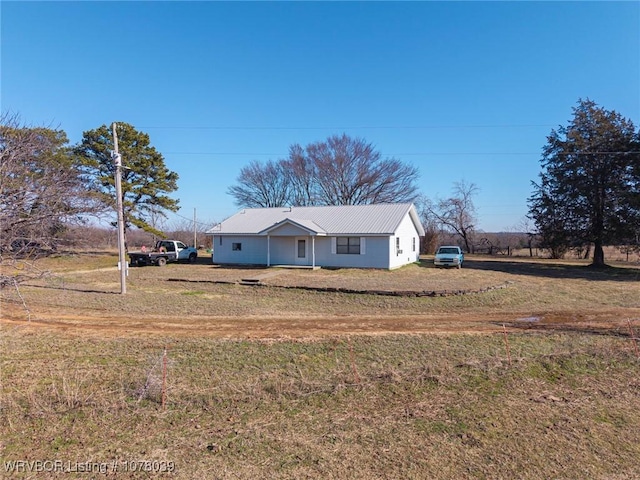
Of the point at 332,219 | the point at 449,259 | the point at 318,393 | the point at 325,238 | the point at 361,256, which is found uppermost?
the point at 332,219

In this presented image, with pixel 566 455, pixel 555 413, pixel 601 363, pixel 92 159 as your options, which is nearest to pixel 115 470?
pixel 566 455

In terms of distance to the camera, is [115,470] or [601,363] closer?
[115,470]

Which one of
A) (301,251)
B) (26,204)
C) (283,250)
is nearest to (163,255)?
(283,250)

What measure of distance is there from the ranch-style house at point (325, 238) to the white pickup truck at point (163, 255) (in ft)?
9.01

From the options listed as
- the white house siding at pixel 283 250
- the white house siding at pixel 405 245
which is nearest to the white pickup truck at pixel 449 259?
the white house siding at pixel 405 245

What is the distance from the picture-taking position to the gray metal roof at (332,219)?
25.4 meters

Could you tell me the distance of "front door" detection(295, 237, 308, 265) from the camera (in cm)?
2659

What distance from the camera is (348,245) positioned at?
2553cm

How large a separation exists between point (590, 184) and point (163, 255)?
30242 millimetres

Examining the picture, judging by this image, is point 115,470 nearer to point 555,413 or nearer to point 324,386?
point 324,386

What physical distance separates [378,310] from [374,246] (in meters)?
11.7

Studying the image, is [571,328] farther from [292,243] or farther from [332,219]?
[332,219]

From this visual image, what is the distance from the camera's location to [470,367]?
283 inches

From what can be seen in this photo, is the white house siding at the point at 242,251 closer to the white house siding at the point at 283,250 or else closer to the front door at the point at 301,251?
the white house siding at the point at 283,250
